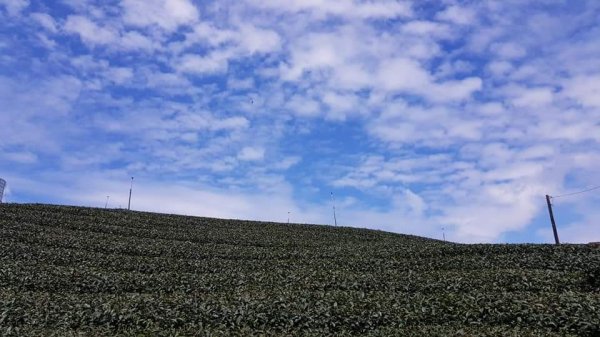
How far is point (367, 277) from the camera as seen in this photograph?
1056 inches

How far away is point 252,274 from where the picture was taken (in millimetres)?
28641

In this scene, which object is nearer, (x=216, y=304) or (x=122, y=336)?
(x=122, y=336)

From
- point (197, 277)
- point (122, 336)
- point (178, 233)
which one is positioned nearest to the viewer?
point (122, 336)

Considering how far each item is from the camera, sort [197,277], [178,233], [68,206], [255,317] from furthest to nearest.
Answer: [68,206]
[178,233]
[197,277]
[255,317]

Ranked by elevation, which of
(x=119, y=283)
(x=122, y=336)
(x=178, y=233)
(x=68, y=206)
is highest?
(x=68, y=206)

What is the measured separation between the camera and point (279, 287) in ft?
82.1

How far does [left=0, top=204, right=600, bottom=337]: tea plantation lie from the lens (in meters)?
18.7

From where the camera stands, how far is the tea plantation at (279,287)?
18.7m

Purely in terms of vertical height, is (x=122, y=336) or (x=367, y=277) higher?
(x=367, y=277)

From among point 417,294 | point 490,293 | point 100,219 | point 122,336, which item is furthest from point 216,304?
point 100,219

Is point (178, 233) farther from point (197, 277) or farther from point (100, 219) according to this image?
point (197, 277)

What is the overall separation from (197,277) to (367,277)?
955 cm

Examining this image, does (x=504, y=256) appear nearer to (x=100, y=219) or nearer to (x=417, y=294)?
(x=417, y=294)

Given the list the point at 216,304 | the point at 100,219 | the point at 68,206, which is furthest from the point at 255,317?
the point at 68,206
